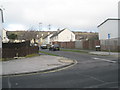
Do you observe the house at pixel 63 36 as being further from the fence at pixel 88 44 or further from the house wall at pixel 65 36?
the fence at pixel 88 44

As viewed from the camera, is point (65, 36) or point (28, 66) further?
point (65, 36)

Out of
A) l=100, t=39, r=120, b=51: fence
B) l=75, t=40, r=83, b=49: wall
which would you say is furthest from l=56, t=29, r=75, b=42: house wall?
l=100, t=39, r=120, b=51: fence

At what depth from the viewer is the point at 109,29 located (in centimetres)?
4769

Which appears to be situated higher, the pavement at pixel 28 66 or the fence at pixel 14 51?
the fence at pixel 14 51

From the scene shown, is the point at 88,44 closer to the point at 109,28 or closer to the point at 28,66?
the point at 109,28

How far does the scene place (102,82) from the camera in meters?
8.16

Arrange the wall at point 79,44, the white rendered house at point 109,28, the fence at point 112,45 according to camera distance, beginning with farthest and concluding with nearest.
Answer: the wall at point 79,44 < the white rendered house at point 109,28 < the fence at point 112,45

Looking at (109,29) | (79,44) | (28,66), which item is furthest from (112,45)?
(28,66)

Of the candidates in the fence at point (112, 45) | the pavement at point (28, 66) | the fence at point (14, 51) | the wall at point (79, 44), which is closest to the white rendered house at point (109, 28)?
the wall at point (79, 44)

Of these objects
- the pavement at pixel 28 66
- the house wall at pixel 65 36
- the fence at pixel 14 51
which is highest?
the house wall at pixel 65 36

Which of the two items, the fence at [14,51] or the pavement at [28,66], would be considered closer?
the pavement at [28,66]

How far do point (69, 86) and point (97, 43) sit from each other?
1284 inches

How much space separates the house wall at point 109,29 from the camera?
46156mm

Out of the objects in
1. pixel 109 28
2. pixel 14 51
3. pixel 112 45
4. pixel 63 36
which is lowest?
pixel 14 51
